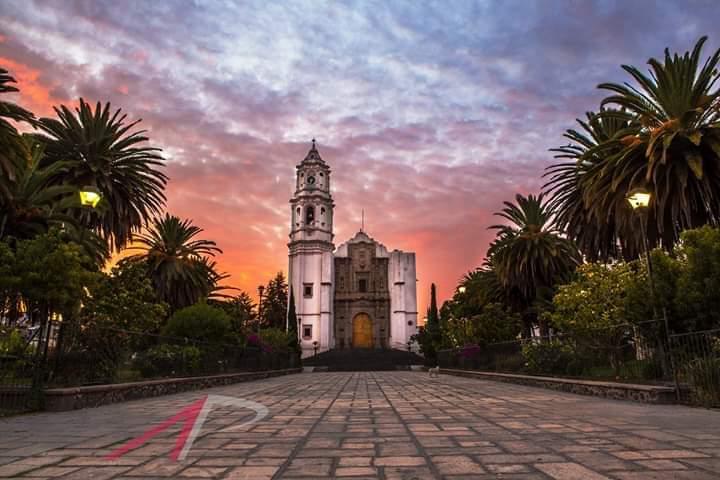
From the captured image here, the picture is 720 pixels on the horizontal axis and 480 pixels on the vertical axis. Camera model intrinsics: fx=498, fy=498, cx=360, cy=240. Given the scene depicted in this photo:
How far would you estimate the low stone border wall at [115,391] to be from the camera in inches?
300

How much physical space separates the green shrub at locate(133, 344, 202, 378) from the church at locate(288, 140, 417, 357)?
3540cm

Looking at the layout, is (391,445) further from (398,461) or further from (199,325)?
(199,325)

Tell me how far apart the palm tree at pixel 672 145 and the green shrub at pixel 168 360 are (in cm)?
1242

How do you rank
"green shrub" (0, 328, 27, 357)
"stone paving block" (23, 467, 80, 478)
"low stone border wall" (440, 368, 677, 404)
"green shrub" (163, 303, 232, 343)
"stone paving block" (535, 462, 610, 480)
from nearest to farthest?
"stone paving block" (535, 462, 610, 480)
"stone paving block" (23, 467, 80, 478)
"green shrub" (0, 328, 27, 357)
"low stone border wall" (440, 368, 677, 404)
"green shrub" (163, 303, 232, 343)

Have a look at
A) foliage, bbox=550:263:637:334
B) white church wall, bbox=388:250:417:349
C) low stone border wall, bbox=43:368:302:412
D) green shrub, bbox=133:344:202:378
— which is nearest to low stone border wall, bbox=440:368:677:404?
foliage, bbox=550:263:637:334

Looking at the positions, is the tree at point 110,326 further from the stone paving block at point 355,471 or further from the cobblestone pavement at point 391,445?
the stone paving block at point 355,471

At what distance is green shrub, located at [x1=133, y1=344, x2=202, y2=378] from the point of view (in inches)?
434

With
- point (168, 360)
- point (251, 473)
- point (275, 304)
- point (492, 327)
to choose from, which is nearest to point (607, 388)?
point (251, 473)

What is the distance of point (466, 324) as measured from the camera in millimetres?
24281

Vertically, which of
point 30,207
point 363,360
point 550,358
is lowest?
point 363,360

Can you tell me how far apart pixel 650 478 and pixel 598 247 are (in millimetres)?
17230

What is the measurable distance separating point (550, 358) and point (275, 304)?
182 feet

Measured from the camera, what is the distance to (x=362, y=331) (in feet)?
171

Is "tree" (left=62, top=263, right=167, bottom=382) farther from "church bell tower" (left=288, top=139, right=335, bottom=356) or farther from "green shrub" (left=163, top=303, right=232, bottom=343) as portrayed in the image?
"church bell tower" (left=288, top=139, right=335, bottom=356)
